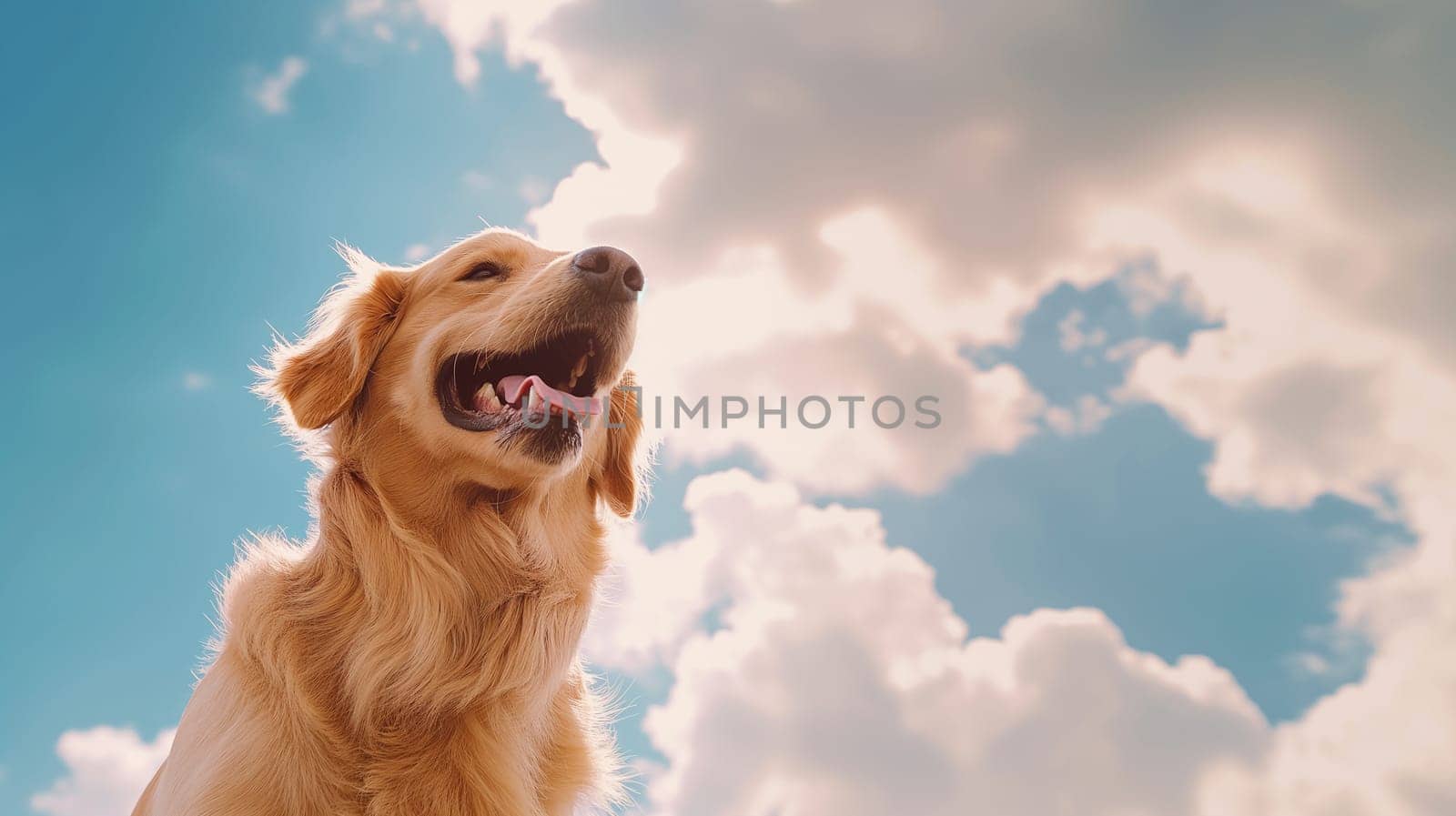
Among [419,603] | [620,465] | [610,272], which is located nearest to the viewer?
[419,603]

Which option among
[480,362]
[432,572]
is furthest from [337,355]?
[432,572]

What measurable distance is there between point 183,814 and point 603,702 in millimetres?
2076

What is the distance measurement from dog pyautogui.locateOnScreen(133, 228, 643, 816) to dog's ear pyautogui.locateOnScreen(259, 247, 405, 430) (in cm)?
1

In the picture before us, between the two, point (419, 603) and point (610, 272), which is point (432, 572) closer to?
point (419, 603)

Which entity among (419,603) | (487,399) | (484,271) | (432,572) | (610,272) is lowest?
(419,603)

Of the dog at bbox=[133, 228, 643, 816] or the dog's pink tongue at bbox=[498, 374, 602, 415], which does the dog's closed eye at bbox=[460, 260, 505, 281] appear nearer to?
the dog at bbox=[133, 228, 643, 816]

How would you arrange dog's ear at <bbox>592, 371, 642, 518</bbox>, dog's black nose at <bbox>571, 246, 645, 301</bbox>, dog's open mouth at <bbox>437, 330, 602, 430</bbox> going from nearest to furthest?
dog's open mouth at <bbox>437, 330, 602, 430</bbox> < dog's black nose at <bbox>571, 246, 645, 301</bbox> < dog's ear at <bbox>592, 371, 642, 518</bbox>

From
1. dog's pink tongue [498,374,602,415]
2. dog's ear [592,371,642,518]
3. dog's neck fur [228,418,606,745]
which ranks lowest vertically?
dog's neck fur [228,418,606,745]

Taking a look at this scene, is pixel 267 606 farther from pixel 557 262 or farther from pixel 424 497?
pixel 557 262

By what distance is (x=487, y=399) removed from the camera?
5035 mm

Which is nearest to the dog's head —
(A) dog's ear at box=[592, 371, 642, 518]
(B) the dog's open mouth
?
(B) the dog's open mouth

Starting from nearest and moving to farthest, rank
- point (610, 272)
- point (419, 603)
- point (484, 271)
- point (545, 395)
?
point (419, 603)
point (545, 395)
point (610, 272)
point (484, 271)

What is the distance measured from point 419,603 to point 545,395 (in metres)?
1.09

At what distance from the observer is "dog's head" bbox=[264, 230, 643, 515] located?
4805 mm
